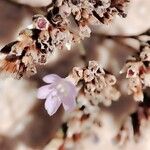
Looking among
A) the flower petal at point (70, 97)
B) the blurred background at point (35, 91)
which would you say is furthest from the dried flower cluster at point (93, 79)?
the blurred background at point (35, 91)

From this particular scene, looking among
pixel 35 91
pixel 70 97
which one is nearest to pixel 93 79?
pixel 70 97

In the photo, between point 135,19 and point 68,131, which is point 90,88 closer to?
point 68,131

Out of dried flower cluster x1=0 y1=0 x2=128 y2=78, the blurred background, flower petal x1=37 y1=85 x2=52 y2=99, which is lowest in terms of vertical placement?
the blurred background

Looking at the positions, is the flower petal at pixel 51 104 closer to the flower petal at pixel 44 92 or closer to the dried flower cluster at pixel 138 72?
the flower petal at pixel 44 92

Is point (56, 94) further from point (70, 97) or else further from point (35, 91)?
point (35, 91)

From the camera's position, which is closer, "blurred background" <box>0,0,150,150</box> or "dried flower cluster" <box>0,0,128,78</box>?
"dried flower cluster" <box>0,0,128,78</box>

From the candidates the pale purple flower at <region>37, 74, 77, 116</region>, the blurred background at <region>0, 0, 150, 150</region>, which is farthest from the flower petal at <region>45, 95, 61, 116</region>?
the blurred background at <region>0, 0, 150, 150</region>

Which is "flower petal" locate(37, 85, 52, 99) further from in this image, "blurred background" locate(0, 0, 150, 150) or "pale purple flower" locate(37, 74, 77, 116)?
"blurred background" locate(0, 0, 150, 150)
